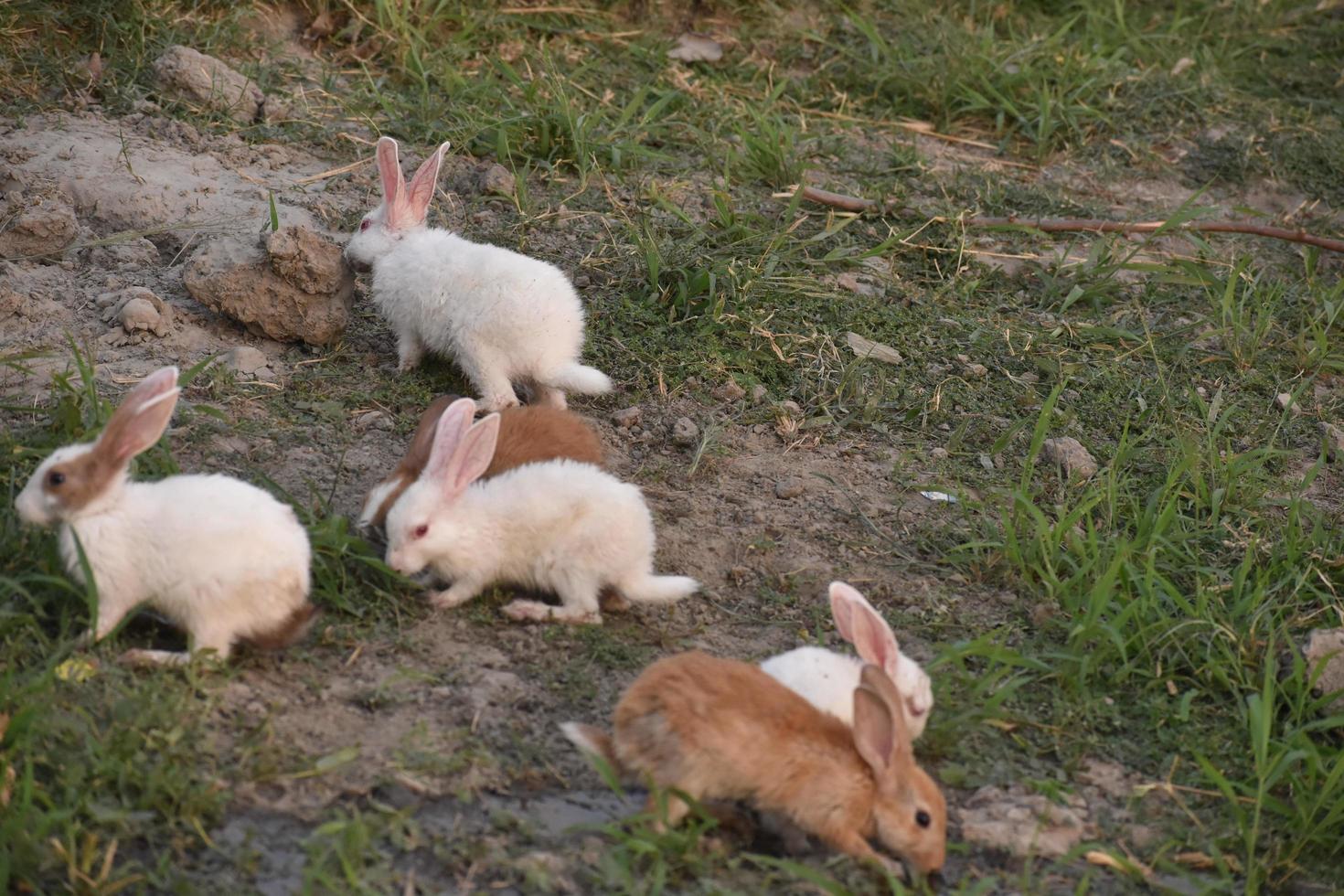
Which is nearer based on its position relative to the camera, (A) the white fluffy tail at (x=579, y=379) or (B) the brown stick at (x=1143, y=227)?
(A) the white fluffy tail at (x=579, y=379)

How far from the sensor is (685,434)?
15.0 ft

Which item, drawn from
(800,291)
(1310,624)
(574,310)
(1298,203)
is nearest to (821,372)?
(800,291)

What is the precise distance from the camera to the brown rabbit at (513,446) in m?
3.87

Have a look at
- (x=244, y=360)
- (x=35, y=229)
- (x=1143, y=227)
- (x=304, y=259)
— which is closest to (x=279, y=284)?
(x=304, y=259)

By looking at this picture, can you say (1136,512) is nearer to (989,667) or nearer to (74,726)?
(989,667)

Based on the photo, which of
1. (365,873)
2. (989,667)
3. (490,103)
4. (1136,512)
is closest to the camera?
(365,873)

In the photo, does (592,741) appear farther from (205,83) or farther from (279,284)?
(205,83)

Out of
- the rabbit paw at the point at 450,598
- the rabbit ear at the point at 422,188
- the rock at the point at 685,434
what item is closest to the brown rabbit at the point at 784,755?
the rabbit paw at the point at 450,598

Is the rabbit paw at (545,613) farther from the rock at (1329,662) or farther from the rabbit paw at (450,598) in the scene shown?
the rock at (1329,662)

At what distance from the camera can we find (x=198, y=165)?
5387 millimetres

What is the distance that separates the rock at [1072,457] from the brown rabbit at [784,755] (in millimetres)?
1672

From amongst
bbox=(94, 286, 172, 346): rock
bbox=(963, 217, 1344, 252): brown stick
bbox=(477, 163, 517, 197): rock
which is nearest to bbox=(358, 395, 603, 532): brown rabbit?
bbox=(94, 286, 172, 346): rock

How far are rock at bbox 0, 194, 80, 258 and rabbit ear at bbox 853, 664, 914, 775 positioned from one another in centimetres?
322

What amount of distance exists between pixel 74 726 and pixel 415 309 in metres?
1.99
